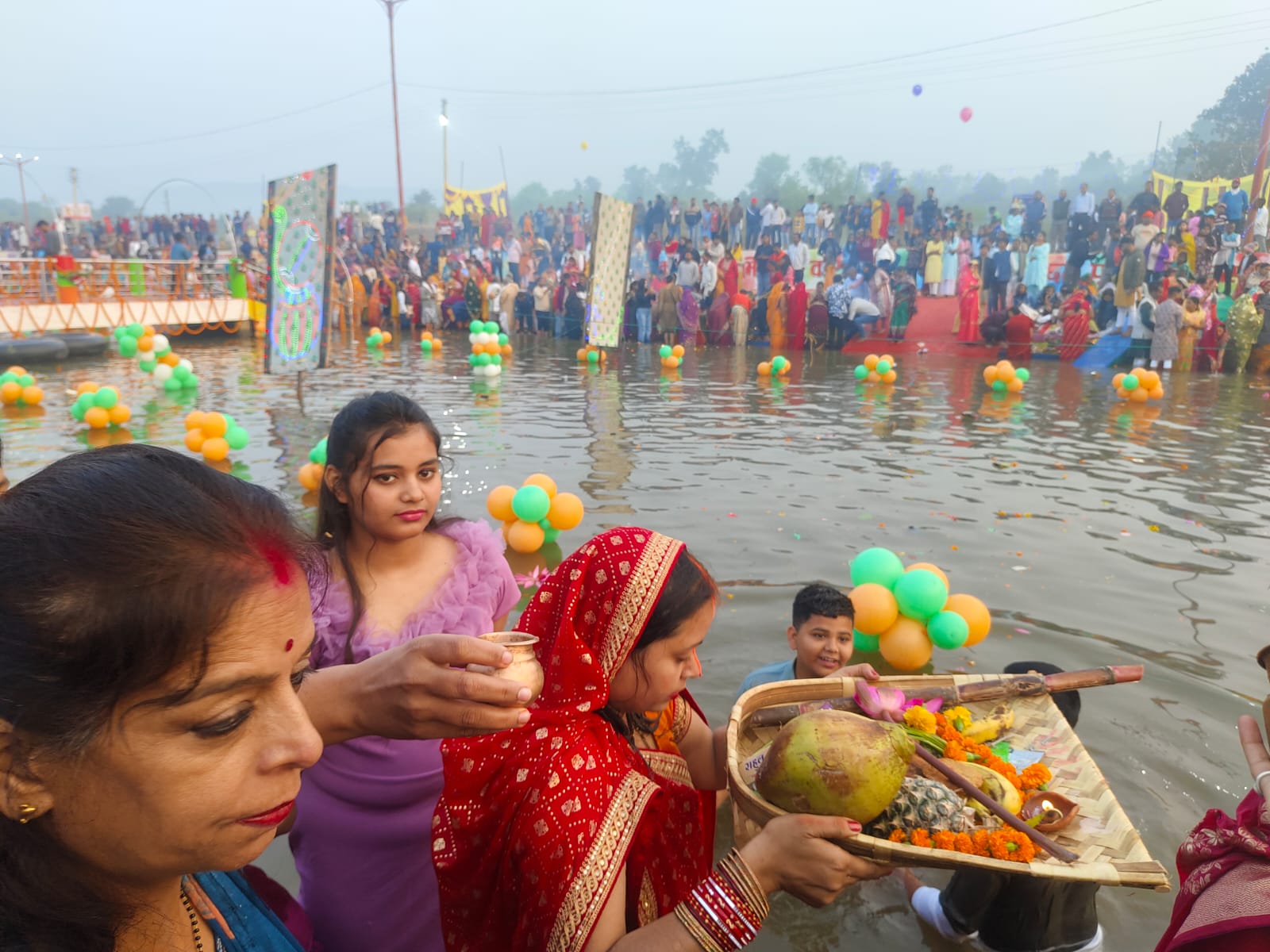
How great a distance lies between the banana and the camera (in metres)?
2.81

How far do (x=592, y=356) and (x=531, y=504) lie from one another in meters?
12.3

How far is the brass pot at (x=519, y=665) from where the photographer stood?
1536mm

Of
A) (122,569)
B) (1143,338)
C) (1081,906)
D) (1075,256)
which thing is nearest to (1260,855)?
(1081,906)

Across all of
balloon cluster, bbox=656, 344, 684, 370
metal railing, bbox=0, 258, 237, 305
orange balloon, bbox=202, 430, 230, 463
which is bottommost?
orange balloon, bbox=202, 430, 230, 463

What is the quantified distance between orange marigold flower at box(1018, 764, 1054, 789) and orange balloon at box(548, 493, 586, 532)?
4408mm

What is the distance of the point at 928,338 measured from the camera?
20578 millimetres

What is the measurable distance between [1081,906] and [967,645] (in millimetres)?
2507

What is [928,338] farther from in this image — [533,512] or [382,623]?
[382,623]

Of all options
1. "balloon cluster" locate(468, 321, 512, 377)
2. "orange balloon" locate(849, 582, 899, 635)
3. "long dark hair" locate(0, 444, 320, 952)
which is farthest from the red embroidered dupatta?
"balloon cluster" locate(468, 321, 512, 377)

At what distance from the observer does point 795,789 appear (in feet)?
6.57

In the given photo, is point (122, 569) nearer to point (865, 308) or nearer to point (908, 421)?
point (908, 421)

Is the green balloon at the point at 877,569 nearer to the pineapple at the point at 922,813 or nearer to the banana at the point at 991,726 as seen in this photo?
the banana at the point at 991,726

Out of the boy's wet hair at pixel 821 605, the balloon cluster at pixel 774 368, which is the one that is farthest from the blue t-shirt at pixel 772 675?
the balloon cluster at pixel 774 368

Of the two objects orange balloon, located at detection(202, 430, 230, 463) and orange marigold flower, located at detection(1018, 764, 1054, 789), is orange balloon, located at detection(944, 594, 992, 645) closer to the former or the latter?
orange marigold flower, located at detection(1018, 764, 1054, 789)
